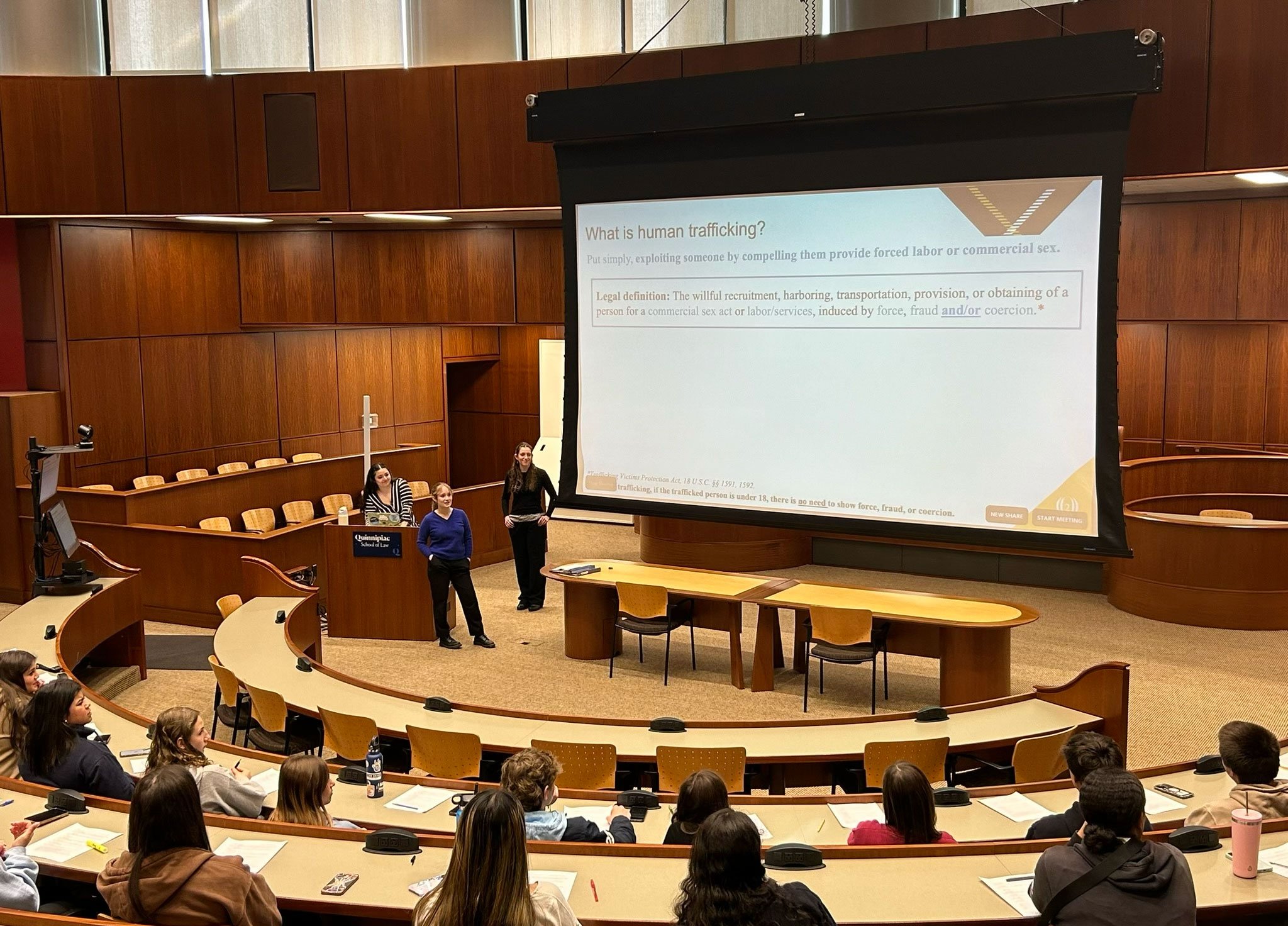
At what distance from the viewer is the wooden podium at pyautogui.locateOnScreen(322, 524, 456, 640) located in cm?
982

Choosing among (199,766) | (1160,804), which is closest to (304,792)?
(199,766)

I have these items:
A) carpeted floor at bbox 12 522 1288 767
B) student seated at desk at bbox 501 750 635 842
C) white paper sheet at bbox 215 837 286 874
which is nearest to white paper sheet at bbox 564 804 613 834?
student seated at desk at bbox 501 750 635 842

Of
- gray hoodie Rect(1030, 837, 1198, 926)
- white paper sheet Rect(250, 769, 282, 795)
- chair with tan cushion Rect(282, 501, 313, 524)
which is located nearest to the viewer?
gray hoodie Rect(1030, 837, 1198, 926)

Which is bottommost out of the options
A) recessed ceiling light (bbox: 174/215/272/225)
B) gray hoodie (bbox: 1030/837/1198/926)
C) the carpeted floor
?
the carpeted floor

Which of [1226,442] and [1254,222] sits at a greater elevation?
[1254,222]

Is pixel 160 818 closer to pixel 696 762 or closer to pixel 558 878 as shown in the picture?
pixel 558 878

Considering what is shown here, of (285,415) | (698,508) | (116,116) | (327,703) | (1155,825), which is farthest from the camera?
(285,415)

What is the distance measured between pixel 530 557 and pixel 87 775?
611 cm

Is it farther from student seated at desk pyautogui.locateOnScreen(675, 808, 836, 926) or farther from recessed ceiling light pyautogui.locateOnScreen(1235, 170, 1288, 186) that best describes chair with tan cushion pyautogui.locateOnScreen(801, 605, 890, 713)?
student seated at desk pyautogui.locateOnScreen(675, 808, 836, 926)

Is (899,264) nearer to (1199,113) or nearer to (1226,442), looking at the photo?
(1199,113)

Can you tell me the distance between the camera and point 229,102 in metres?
11.7

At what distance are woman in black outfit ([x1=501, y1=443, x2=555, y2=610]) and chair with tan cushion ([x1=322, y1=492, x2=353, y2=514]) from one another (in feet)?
11.0

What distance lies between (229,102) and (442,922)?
10596mm

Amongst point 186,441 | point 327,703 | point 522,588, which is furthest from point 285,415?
point 327,703
